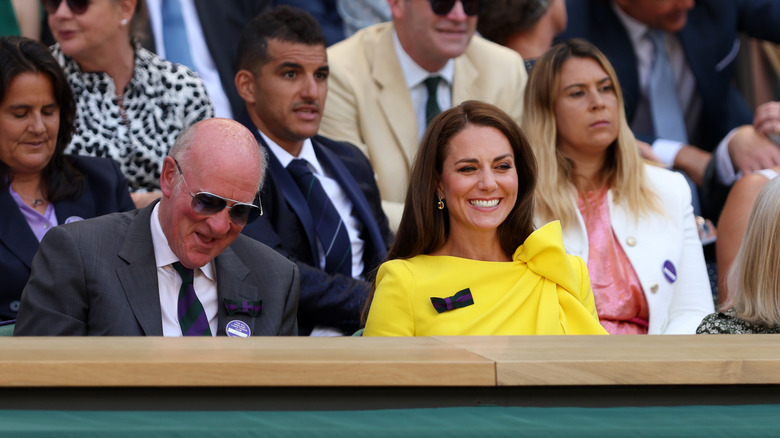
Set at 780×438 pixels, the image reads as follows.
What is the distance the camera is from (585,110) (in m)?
4.02

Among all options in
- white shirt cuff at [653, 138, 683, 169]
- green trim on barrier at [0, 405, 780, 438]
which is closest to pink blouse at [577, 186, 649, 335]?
white shirt cuff at [653, 138, 683, 169]

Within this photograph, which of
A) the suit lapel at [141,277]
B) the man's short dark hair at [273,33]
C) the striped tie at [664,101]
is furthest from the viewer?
the striped tie at [664,101]

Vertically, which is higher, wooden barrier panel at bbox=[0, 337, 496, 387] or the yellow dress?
wooden barrier panel at bbox=[0, 337, 496, 387]

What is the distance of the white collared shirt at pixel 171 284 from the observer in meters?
2.74

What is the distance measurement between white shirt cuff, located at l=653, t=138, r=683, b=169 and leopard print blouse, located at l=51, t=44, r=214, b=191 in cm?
211

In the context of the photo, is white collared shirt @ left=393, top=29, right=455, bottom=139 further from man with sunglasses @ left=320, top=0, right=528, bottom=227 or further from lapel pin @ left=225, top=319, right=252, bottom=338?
lapel pin @ left=225, top=319, right=252, bottom=338

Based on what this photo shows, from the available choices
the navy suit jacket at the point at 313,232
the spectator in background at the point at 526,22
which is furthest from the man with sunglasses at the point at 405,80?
the spectator in background at the point at 526,22

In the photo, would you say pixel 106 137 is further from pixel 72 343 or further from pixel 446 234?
pixel 72 343

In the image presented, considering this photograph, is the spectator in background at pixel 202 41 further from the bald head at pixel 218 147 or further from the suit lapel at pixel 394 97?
the bald head at pixel 218 147

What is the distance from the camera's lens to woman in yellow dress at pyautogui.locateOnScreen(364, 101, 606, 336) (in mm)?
2863

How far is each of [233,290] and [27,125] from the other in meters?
1.08

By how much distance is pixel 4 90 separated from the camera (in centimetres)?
341

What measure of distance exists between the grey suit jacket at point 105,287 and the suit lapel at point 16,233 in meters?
0.60

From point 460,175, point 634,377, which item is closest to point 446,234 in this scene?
point 460,175
